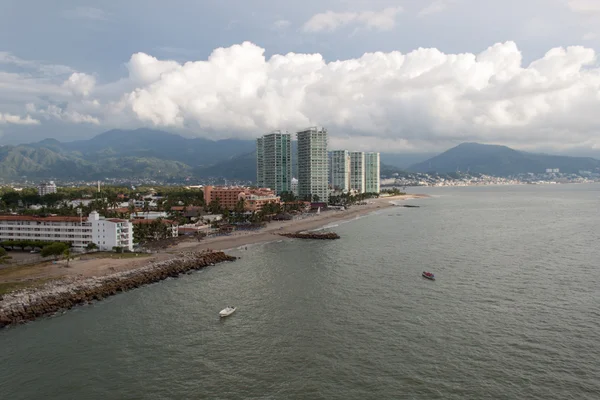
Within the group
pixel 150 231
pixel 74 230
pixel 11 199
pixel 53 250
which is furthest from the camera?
pixel 11 199

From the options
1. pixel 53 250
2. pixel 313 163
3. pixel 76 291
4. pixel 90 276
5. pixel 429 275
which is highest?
pixel 313 163

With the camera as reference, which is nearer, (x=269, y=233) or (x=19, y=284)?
(x=19, y=284)

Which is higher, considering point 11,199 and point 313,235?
point 11,199

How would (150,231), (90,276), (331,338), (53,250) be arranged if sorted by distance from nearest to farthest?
1. (331,338)
2. (90,276)
3. (53,250)
4. (150,231)

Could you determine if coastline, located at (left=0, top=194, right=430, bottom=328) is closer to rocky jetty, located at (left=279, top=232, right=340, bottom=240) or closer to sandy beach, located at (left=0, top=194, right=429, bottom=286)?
sandy beach, located at (left=0, top=194, right=429, bottom=286)

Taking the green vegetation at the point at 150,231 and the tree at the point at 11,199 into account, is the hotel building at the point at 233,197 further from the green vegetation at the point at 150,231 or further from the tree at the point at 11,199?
the tree at the point at 11,199

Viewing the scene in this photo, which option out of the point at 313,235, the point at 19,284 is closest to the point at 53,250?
the point at 19,284

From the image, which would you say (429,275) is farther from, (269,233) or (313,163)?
(313,163)
